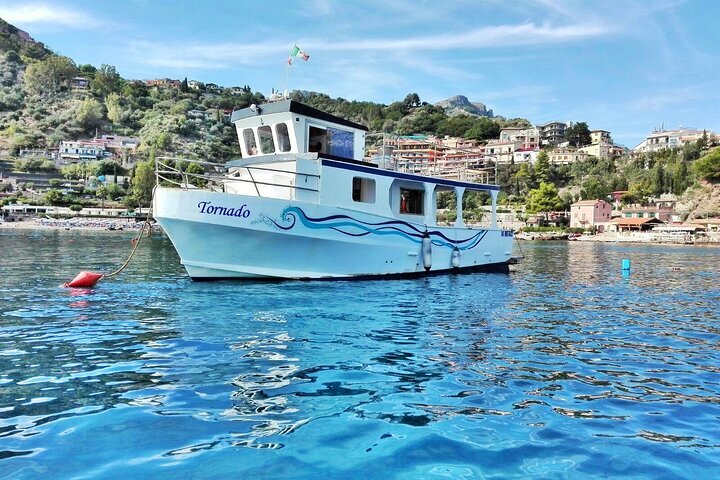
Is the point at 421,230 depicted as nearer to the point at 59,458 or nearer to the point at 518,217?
the point at 59,458

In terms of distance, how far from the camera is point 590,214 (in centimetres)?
9944

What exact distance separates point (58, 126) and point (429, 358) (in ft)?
609

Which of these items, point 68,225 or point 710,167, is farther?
point 710,167

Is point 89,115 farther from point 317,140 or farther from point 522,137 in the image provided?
point 317,140

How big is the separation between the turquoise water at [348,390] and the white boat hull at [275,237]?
1975mm

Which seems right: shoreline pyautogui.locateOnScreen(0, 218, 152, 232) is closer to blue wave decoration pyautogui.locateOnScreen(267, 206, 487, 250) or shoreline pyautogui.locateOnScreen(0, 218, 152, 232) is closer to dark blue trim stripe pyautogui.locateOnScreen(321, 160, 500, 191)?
dark blue trim stripe pyautogui.locateOnScreen(321, 160, 500, 191)

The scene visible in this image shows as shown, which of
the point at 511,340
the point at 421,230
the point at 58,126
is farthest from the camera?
the point at 58,126

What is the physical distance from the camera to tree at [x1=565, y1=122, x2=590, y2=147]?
16775 cm

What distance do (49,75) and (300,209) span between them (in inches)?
8531

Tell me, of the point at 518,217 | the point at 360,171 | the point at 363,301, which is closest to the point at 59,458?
the point at 363,301

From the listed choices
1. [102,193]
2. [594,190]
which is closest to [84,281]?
[102,193]

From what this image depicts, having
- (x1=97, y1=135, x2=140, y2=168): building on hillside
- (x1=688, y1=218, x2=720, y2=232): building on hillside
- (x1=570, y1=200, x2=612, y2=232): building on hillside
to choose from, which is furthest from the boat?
(x1=97, y1=135, x2=140, y2=168): building on hillside

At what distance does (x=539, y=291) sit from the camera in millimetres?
15219

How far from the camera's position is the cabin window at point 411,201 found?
17469 millimetres
